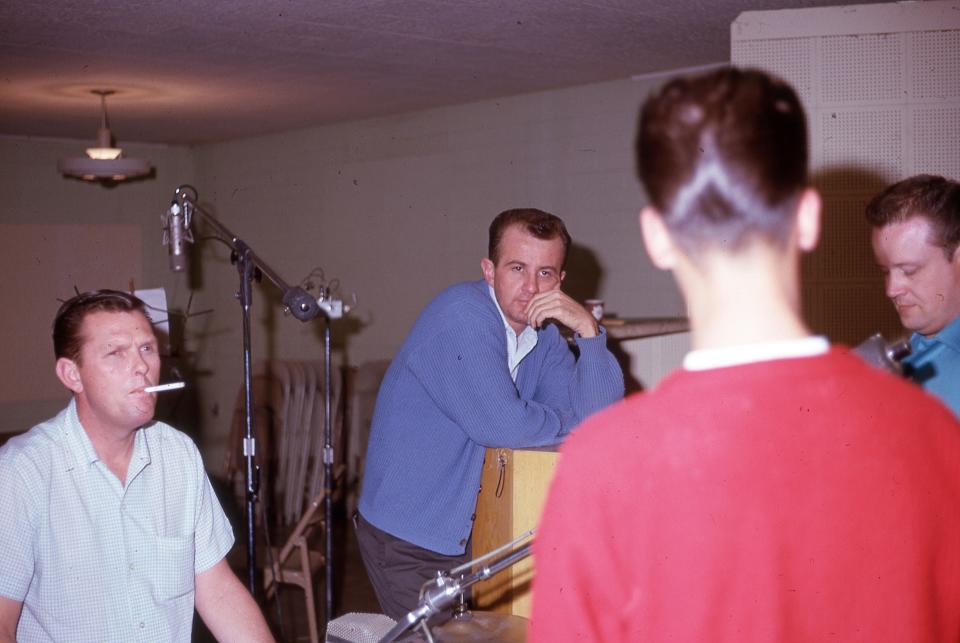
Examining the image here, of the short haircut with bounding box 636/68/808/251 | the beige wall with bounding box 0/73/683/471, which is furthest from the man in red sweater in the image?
the beige wall with bounding box 0/73/683/471

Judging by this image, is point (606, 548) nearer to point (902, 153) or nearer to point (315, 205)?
point (902, 153)

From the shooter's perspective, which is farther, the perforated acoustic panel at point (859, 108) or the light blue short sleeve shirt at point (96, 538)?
the perforated acoustic panel at point (859, 108)

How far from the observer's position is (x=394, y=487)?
245 cm

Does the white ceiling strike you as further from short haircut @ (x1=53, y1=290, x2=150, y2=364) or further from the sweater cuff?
short haircut @ (x1=53, y1=290, x2=150, y2=364)

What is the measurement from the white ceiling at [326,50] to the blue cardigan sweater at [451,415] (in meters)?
1.83

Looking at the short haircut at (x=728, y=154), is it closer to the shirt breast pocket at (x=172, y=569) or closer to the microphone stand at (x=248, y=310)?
the shirt breast pocket at (x=172, y=569)

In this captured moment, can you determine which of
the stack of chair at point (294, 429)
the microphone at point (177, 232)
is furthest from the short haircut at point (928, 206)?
the stack of chair at point (294, 429)

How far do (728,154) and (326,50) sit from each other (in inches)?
164

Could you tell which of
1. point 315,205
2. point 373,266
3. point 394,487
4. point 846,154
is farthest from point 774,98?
point 315,205

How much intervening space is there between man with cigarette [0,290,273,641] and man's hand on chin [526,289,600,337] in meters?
0.94

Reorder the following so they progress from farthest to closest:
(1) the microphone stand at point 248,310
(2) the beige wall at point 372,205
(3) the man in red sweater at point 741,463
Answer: (2) the beige wall at point 372,205, (1) the microphone stand at point 248,310, (3) the man in red sweater at point 741,463

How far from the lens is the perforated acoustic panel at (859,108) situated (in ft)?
12.0

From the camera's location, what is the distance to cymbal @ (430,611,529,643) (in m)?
1.63

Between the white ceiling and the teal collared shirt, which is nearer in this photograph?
the teal collared shirt
